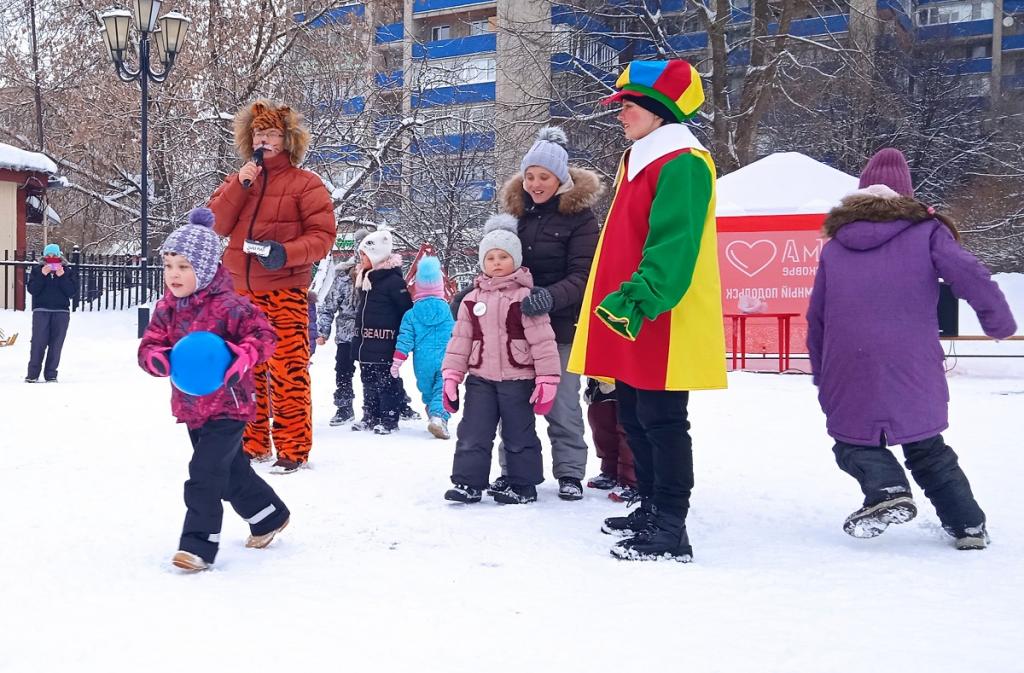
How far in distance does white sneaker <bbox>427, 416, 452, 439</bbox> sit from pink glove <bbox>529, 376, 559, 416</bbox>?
2.47 meters

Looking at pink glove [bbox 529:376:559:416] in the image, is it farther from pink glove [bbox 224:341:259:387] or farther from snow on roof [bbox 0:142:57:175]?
snow on roof [bbox 0:142:57:175]

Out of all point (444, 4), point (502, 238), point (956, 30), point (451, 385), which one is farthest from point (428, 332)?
point (956, 30)

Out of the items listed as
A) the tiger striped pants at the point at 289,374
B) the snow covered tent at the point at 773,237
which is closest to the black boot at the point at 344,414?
the tiger striped pants at the point at 289,374

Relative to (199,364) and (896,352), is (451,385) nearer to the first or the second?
(199,364)

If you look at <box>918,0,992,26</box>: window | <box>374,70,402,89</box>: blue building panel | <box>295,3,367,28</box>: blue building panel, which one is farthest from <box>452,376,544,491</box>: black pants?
<box>918,0,992,26</box>: window

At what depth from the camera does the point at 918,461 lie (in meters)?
3.96

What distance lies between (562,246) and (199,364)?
2062 millimetres

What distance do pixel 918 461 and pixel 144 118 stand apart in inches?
590

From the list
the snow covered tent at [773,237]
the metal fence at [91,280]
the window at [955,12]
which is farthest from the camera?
the window at [955,12]

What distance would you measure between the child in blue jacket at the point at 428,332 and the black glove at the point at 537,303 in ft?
9.13

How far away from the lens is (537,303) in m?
4.74

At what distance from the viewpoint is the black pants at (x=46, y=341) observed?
1134 cm

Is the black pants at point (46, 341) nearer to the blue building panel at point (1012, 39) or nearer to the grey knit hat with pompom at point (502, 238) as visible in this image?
the grey knit hat with pompom at point (502, 238)

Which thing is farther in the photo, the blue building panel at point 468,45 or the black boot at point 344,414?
the blue building panel at point 468,45
